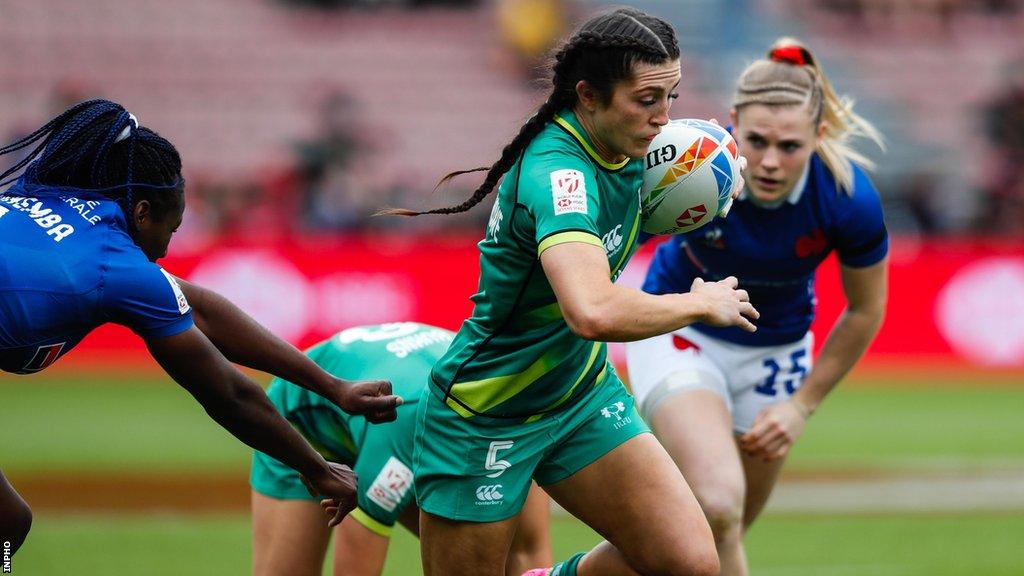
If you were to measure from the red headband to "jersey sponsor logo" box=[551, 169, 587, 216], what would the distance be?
2.02 metres

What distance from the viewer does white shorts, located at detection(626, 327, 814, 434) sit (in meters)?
6.19

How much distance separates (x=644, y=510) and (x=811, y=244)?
1.76 m

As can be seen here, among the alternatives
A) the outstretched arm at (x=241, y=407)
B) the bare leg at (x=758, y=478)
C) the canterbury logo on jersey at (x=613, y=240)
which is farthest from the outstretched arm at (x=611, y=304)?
the bare leg at (x=758, y=478)

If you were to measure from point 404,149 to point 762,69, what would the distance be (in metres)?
14.7

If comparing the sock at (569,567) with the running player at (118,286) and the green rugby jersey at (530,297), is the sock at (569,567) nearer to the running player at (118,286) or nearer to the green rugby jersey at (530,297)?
the green rugby jersey at (530,297)

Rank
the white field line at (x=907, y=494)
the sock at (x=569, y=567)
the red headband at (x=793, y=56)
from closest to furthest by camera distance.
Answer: the sock at (x=569, y=567) < the red headband at (x=793, y=56) < the white field line at (x=907, y=494)

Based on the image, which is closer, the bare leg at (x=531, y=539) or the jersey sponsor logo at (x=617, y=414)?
the jersey sponsor logo at (x=617, y=414)

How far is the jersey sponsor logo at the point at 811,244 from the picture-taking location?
6.00 meters

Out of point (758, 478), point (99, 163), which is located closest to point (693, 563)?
point (758, 478)

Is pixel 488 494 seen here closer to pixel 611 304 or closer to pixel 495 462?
pixel 495 462

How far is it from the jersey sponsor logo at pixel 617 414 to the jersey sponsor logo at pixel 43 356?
5.99 ft

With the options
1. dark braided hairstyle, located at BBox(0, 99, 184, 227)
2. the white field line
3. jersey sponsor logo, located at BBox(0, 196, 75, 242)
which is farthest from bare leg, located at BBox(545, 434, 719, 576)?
the white field line

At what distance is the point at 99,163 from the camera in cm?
445

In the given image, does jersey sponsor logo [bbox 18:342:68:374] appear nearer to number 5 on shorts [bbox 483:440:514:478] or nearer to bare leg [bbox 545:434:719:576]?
number 5 on shorts [bbox 483:440:514:478]
